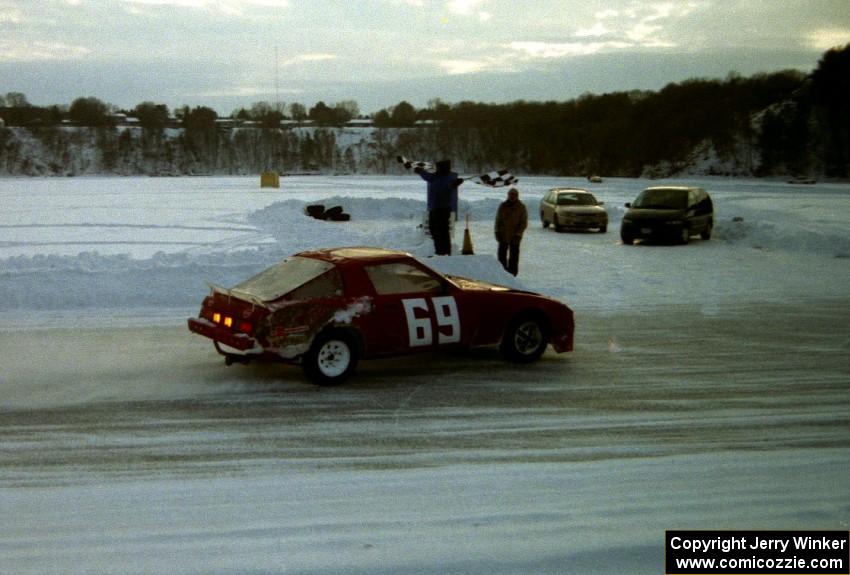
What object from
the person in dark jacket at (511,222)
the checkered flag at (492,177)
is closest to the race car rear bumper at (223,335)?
the person in dark jacket at (511,222)

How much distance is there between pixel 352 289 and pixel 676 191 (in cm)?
2062

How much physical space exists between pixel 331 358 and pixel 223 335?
3.49 ft

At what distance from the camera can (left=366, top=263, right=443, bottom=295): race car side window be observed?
29.9ft

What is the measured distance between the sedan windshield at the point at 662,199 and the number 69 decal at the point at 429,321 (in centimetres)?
1884

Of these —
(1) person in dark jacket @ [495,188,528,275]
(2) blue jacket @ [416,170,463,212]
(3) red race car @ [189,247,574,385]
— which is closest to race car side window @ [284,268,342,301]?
(3) red race car @ [189,247,574,385]

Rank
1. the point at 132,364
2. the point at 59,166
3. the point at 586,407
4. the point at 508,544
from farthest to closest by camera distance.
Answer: the point at 59,166 → the point at 132,364 → the point at 586,407 → the point at 508,544

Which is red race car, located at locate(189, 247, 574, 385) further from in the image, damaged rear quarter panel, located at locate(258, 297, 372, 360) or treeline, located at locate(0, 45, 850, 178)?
treeline, located at locate(0, 45, 850, 178)

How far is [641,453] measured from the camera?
6645 mm

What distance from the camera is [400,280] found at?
30.4 ft

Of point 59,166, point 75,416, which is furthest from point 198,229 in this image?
point 59,166

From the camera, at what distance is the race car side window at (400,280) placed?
911 centimetres

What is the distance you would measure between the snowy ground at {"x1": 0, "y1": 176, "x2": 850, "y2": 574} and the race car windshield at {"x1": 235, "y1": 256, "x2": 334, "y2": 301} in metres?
0.87

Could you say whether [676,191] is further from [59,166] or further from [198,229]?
[59,166]

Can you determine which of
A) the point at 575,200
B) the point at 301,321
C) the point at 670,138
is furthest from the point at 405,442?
the point at 670,138
